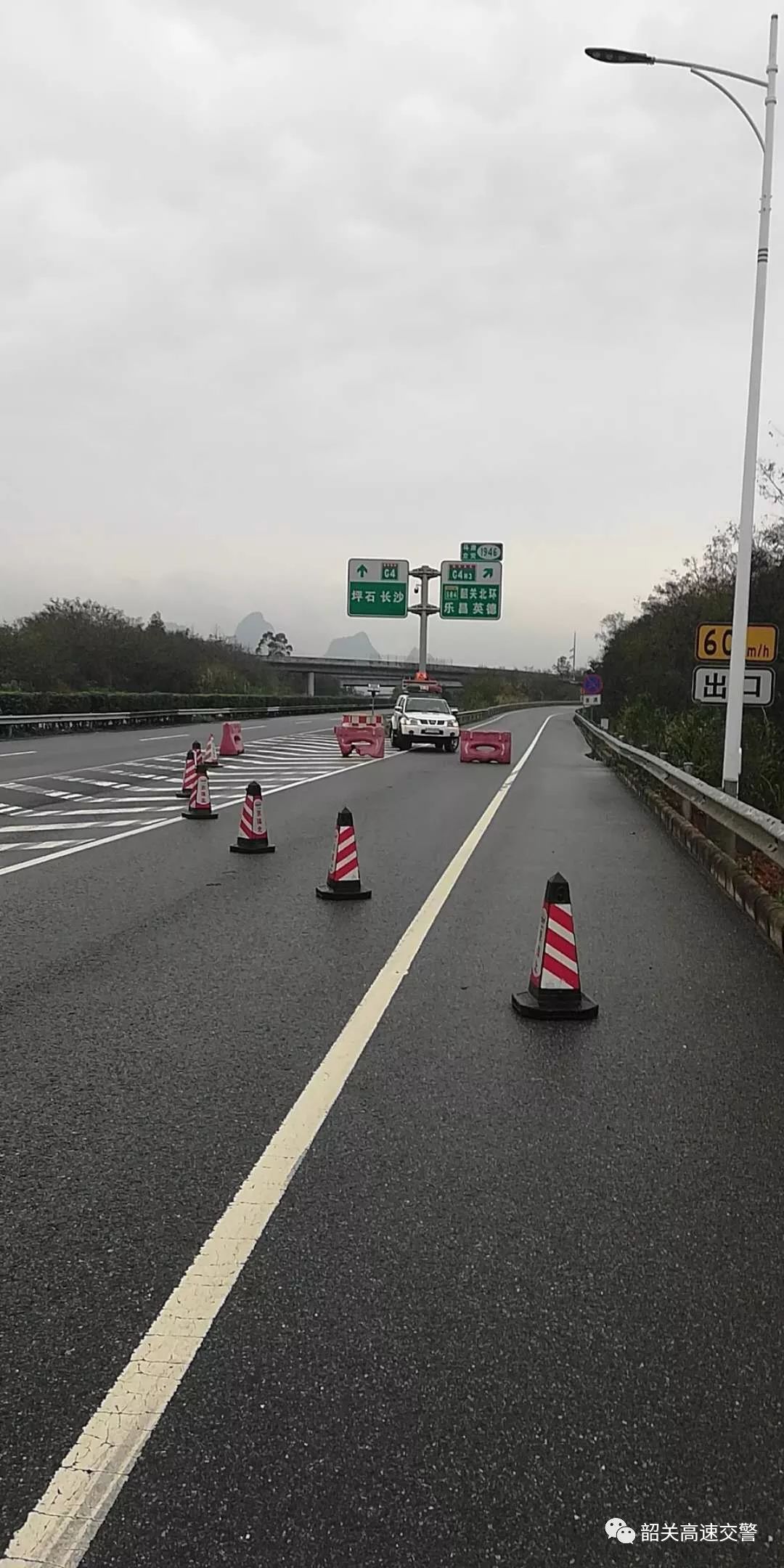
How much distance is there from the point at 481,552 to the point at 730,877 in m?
39.9

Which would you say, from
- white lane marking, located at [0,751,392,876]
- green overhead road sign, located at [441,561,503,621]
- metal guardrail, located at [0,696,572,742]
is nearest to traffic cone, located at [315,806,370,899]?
white lane marking, located at [0,751,392,876]

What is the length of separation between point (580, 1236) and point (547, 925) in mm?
2675

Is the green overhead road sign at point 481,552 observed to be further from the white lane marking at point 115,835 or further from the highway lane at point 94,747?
the white lane marking at point 115,835

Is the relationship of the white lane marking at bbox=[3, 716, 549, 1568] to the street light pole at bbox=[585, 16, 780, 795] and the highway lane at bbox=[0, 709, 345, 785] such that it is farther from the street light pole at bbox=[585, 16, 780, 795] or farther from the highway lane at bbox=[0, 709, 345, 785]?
the highway lane at bbox=[0, 709, 345, 785]

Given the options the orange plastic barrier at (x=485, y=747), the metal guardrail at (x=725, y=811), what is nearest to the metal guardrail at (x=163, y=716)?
the orange plastic barrier at (x=485, y=747)

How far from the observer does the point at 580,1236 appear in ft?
12.3

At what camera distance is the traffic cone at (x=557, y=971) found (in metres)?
6.37

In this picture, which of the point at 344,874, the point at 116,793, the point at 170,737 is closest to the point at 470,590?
the point at 170,737

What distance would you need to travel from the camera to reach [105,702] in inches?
1956

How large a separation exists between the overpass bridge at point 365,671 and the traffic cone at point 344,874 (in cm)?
10058

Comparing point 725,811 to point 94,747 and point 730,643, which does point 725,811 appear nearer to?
point 730,643

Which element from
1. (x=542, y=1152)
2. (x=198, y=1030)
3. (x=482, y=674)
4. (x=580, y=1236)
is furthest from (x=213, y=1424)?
(x=482, y=674)

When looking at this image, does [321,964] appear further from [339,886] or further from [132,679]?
[132,679]

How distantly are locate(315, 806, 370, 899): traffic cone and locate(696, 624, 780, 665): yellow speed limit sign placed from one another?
948 centimetres
